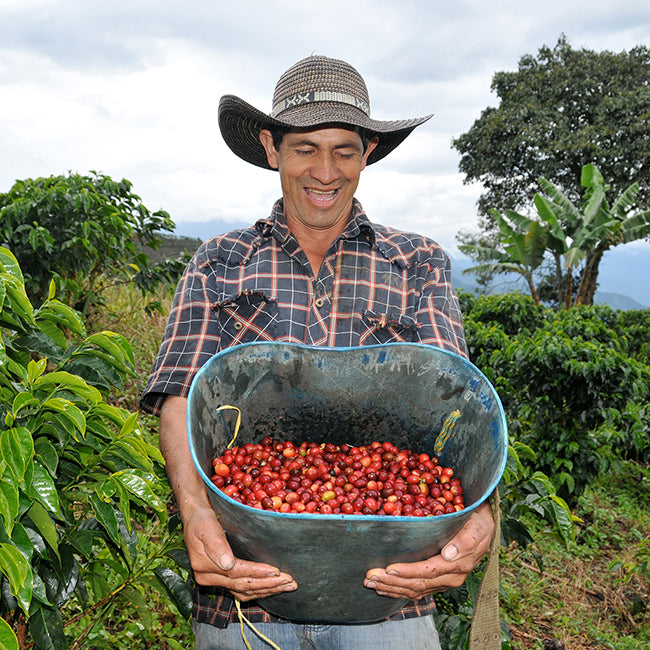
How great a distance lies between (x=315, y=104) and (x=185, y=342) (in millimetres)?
860

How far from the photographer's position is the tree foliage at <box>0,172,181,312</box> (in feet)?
12.8

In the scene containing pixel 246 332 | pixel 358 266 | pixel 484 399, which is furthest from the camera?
pixel 358 266

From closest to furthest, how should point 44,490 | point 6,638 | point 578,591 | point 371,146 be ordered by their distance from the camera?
1. point 6,638
2. point 44,490
3. point 371,146
4. point 578,591

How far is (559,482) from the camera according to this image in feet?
13.6

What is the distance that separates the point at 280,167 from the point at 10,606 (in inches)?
56.7

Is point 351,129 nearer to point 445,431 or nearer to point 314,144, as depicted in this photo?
point 314,144

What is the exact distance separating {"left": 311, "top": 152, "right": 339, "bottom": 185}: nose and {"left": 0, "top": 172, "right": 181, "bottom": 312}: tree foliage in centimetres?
237

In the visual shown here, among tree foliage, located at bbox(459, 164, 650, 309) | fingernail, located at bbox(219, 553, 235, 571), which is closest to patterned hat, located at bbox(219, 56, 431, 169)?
fingernail, located at bbox(219, 553, 235, 571)

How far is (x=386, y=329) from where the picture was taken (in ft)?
6.04

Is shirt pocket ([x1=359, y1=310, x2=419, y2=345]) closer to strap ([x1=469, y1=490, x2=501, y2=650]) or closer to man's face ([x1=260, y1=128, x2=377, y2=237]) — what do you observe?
man's face ([x1=260, y1=128, x2=377, y2=237])

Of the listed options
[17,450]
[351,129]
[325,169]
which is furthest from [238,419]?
[351,129]

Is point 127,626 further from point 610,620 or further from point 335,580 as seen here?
point 610,620

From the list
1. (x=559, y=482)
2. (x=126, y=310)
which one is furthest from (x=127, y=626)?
(x=126, y=310)

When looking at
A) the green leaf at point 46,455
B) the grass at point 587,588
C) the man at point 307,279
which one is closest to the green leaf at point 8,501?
the green leaf at point 46,455
